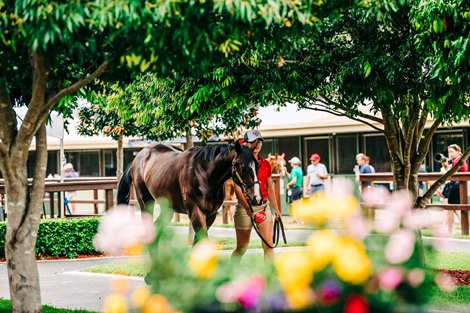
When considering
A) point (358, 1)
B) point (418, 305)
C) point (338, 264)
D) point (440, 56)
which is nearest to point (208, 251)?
point (338, 264)

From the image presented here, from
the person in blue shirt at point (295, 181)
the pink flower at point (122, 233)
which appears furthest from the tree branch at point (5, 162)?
the person in blue shirt at point (295, 181)

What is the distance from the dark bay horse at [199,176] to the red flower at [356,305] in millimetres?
5559

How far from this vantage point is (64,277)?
11.4 m

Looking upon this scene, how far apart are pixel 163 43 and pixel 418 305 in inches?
110

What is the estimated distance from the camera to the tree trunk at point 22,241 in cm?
652

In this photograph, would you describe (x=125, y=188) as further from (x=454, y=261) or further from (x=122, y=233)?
(x=122, y=233)

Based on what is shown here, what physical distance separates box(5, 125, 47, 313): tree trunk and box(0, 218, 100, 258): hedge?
707cm

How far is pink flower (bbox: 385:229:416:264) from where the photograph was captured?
3414mm

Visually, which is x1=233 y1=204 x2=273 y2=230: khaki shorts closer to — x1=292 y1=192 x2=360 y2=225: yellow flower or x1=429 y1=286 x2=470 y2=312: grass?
x1=429 y1=286 x2=470 y2=312: grass

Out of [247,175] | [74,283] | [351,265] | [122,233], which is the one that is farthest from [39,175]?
[74,283]

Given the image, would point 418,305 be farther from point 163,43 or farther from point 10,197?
point 10,197

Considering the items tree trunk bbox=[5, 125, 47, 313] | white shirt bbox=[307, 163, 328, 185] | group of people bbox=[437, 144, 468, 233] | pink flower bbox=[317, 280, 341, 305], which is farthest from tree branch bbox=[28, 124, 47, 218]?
white shirt bbox=[307, 163, 328, 185]

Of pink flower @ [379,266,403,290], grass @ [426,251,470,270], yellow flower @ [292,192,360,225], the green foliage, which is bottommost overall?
grass @ [426,251,470,270]

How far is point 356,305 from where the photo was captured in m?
3.20
